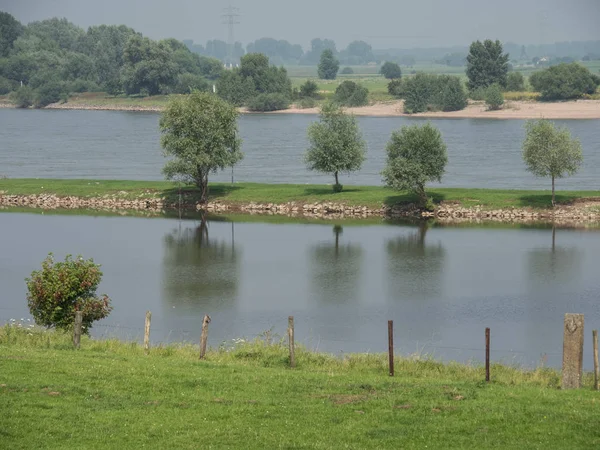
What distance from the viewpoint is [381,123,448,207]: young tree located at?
68.8m

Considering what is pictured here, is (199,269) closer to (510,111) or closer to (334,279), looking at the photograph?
(334,279)

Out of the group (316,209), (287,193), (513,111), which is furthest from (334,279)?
(513,111)

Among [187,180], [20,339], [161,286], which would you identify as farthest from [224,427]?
[187,180]

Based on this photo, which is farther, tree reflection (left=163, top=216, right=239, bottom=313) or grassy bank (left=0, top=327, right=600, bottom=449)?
tree reflection (left=163, top=216, right=239, bottom=313)

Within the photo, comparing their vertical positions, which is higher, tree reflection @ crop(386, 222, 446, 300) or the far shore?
the far shore

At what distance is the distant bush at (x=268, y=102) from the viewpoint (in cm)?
19662

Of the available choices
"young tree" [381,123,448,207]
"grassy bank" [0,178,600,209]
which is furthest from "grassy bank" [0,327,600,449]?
"grassy bank" [0,178,600,209]

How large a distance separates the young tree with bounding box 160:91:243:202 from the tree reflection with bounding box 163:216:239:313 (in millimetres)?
7457

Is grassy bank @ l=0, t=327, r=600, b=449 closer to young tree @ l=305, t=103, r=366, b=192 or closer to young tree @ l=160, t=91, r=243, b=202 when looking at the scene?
young tree @ l=160, t=91, r=243, b=202

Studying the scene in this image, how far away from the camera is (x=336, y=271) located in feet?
170

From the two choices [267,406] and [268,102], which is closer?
[267,406]

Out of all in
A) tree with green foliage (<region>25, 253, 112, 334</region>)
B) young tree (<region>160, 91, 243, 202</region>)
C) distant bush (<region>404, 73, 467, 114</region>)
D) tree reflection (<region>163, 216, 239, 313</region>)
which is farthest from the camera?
distant bush (<region>404, 73, 467, 114</region>)

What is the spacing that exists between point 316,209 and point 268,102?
126 meters

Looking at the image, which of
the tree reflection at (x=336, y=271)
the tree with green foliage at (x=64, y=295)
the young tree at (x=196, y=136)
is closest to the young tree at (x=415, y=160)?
the tree reflection at (x=336, y=271)
